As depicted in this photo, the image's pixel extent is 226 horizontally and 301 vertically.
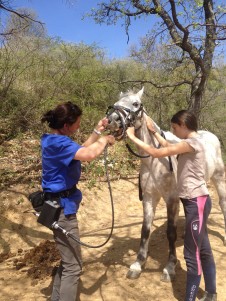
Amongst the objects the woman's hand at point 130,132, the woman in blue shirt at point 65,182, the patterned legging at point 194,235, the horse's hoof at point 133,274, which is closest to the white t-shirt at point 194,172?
the patterned legging at point 194,235

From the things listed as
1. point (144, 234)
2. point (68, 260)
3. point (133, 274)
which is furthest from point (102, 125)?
point (133, 274)

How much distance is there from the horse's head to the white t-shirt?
23.8 inches

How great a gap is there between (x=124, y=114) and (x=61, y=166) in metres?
0.86

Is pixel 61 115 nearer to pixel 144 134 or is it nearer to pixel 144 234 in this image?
pixel 144 134

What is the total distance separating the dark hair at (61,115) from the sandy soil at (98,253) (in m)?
1.85

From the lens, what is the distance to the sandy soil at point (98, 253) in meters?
3.19

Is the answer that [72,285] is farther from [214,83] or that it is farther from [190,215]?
[214,83]

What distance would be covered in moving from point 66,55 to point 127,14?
10.2ft

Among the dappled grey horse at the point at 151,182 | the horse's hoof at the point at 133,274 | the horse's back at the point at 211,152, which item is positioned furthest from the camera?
the horse's back at the point at 211,152

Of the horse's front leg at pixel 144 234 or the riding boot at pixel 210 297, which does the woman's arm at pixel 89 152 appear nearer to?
the horse's front leg at pixel 144 234

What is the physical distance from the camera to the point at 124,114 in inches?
114

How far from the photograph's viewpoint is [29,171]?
255 inches

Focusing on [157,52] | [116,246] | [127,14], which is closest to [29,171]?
[116,246]

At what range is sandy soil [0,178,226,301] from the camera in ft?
10.5
